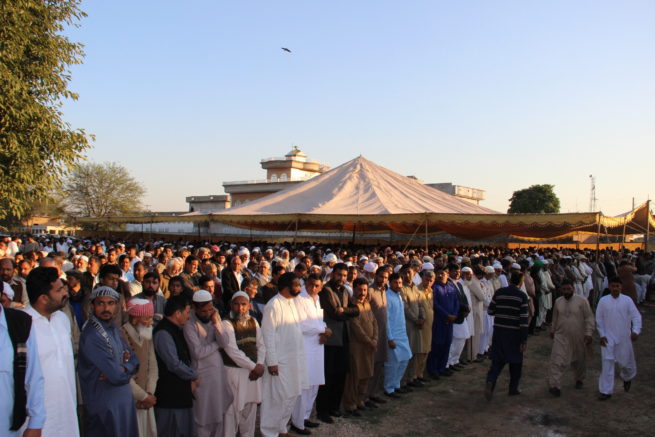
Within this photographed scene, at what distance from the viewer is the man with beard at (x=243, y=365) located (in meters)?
4.66

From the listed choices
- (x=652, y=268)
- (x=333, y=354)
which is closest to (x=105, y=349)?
(x=333, y=354)

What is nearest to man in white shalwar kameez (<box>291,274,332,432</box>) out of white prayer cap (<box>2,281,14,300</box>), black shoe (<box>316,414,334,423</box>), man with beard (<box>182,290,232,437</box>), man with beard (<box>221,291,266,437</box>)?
black shoe (<box>316,414,334,423</box>)

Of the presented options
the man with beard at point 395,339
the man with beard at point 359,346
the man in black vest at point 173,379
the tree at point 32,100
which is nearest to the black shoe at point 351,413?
the man with beard at point 359,346

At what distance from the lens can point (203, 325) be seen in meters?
4.42

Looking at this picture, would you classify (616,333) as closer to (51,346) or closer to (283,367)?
(283,367)

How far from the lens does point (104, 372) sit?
3.35 m

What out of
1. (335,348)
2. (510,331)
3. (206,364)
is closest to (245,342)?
(206,364)

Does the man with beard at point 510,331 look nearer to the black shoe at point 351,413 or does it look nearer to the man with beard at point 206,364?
the black shoe at point 351,413

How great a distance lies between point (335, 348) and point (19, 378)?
3.54m

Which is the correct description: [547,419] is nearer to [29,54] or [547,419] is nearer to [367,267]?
[367,267]

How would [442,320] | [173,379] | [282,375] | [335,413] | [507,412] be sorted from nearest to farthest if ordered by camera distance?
[173,379] < [282,375] < [335,413] < [507,412] < [442,320]

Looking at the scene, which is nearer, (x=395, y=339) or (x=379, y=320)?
(x=379, y=320)

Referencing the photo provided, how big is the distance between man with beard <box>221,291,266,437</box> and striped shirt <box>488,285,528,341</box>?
3274 millimetres

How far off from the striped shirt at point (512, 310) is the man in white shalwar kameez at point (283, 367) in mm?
2825
